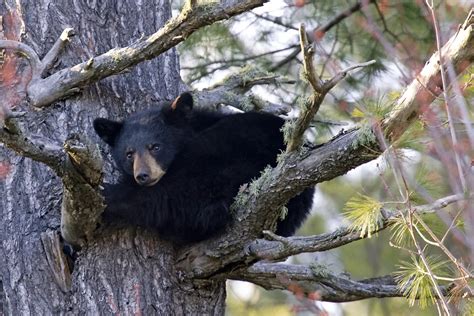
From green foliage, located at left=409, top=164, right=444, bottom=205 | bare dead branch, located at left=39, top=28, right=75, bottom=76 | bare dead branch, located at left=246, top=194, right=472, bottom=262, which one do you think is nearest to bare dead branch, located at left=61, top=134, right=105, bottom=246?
bare dead branch, located at left=246, top=194, right=472, bottom=262

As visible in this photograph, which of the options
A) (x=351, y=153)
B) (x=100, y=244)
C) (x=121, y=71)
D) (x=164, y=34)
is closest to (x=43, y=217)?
(x=100, y=244)

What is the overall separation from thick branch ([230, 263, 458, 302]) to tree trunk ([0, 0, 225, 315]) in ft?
0.77

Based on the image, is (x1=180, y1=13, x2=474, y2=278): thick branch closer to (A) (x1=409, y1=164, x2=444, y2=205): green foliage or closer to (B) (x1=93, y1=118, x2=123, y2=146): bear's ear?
(A) (x1=409, y1=164, x2=444, y2=205): green foliage

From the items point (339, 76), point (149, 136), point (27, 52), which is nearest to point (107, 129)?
point (149, 136)

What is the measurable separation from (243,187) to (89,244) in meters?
0.92

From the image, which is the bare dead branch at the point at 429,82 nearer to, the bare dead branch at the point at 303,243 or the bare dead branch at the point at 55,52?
the bare dead branch at the point at 303,243

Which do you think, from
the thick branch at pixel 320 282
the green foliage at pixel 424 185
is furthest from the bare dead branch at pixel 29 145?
the green foliage at pixel 424 185

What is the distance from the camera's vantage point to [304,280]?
5.45 meters

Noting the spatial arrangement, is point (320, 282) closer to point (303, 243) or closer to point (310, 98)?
point (303, 243)

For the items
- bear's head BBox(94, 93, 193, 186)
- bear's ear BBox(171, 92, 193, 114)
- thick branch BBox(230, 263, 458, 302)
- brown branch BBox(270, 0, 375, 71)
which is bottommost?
thick branch BBox(230, 263, 458, 302)

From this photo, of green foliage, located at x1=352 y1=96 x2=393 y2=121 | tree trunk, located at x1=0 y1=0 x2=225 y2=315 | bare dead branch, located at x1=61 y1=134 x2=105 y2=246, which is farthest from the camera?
tree trunk, located at x1=0 y1=0 x2=225 y2=315

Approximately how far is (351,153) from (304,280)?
1442mm

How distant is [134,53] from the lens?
16.4 feet

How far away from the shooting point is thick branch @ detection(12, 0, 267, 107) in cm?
470
